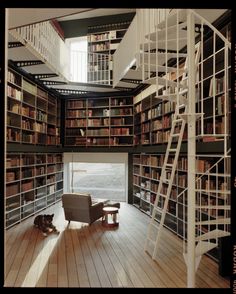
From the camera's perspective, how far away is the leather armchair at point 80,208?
5898 mm

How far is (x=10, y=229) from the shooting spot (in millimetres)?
5695

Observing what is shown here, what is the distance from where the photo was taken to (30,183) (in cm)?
679

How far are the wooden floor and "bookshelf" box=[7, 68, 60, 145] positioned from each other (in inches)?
81.1

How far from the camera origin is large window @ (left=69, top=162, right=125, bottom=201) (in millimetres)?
8930

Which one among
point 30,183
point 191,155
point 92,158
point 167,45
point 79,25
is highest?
point 79,25

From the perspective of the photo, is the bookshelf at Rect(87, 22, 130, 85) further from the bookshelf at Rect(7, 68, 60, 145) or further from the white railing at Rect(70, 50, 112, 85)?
the bookshelf at Rect(7, 68, 60, 145)

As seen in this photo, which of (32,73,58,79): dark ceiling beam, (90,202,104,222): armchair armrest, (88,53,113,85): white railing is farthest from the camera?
(88,53,113,85): white railing

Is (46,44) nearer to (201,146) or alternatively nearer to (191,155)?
(201,146)

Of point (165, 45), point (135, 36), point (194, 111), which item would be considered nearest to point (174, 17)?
point (165, 45)

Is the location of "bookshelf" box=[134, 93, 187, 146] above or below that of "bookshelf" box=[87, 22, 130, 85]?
below

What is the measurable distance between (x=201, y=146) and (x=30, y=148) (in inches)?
158

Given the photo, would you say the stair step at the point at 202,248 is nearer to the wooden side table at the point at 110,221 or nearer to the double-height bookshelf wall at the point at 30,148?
the wooden side table at the point at 110,221

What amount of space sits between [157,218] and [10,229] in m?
3.19

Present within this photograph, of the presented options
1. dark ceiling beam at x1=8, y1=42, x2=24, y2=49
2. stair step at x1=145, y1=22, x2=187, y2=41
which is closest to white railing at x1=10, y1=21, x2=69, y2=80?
dark ceiling beam at x1=8, y1=42, x2=24, y2=49
